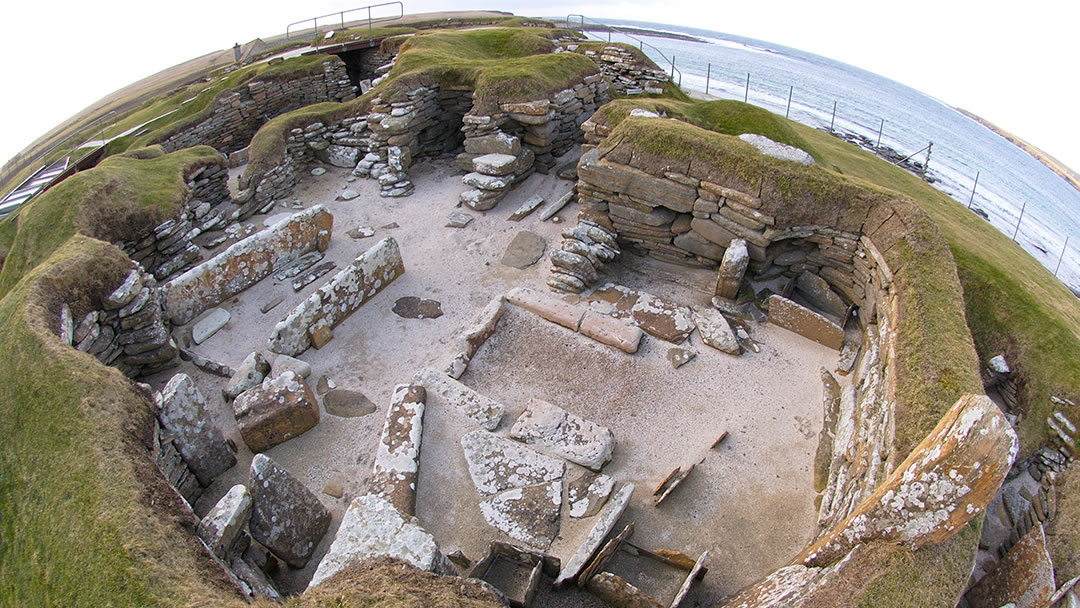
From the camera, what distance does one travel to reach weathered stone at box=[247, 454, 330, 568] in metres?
5.30


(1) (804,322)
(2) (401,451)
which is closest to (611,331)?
(1) (804,322)

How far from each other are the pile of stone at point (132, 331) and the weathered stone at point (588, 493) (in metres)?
6.16

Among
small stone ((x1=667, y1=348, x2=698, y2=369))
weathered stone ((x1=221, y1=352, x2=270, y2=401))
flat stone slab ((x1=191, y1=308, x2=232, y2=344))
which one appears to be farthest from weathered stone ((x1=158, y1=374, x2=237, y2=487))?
small stone ((x1=667, y1=348, x2=698, y2=369))

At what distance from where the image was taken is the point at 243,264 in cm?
945

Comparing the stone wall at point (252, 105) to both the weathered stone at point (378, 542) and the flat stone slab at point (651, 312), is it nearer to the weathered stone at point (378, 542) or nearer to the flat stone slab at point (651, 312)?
the flat stone slab at point (651, 312)

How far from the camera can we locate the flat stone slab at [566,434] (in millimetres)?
6500

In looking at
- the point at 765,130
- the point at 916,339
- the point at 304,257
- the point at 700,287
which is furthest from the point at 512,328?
the point at 765,130

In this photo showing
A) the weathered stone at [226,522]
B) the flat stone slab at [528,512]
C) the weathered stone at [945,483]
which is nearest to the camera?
the weathered stone at [945,483]

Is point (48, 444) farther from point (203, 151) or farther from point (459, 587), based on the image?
point (203, 151)

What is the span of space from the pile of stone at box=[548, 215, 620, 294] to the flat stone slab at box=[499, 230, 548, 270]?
618 millimetres

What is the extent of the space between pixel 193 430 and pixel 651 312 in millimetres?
6413

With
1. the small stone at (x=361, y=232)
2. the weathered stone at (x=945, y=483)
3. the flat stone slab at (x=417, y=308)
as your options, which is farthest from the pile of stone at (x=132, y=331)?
the weathered stone at (x=945, y=483)

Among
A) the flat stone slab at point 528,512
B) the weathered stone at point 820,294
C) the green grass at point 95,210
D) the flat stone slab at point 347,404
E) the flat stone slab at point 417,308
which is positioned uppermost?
the green grass at point 95,210

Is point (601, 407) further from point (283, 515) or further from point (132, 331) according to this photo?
point (132, 331)
